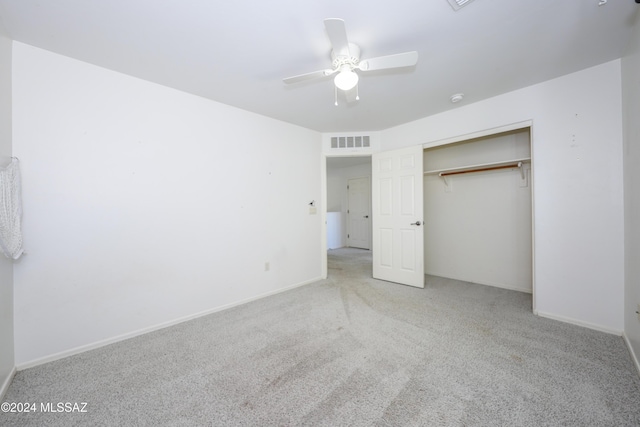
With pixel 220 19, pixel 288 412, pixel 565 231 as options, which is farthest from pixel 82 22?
pixel 565 231

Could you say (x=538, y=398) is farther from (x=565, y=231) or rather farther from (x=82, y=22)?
(x=82, y=22)

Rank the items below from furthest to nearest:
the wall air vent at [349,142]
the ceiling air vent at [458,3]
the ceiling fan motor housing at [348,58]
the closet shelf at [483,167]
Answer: the wall air vent at [349,142], the closet shelf at [483,167], the ceiling fan motor housing at [348,58], the ceiling air vent at [458,3]

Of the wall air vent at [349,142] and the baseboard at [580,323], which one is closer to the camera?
the baseboard at [580,323]

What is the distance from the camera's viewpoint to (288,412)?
134 cm

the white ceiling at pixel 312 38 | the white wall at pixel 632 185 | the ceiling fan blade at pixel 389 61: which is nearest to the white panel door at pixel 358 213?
the white ceiling at pixel 312 38

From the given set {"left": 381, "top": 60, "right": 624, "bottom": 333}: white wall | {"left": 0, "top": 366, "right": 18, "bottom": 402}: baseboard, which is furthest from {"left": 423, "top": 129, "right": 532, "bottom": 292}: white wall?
{"left": 0, "top": 366, "right": 18, "bottom": 402}: baseboard

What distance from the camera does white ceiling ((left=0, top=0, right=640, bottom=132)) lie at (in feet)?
4.91

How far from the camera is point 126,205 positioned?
216 cm

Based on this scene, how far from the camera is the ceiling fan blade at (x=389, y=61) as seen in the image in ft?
5.43

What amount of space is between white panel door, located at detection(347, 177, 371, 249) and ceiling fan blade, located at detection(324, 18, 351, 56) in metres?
5.00

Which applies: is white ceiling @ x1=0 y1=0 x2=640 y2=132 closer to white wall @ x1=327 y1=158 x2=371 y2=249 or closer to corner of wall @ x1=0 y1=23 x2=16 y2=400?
corner of wall @ x1=0 y1=23 x2=16 y2=400

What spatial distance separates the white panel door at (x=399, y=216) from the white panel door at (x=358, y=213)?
2.73 m

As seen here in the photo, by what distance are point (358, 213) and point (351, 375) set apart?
5.31 meters

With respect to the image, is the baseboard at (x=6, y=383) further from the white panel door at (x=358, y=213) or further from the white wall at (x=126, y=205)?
the white panel door at (x=358, y=213)
